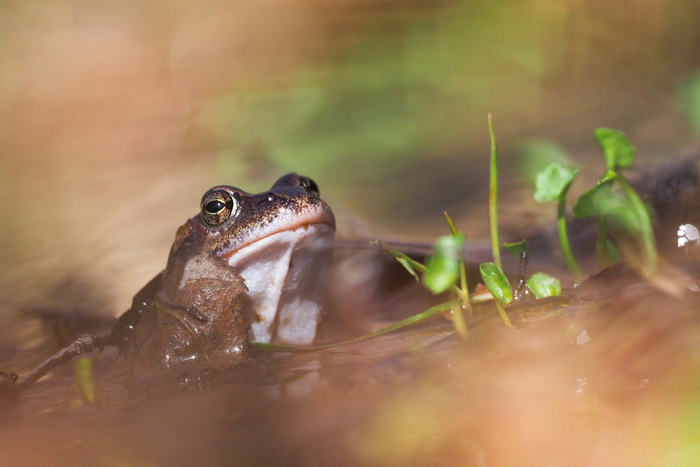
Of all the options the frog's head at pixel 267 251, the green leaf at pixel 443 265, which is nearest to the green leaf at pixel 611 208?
the green leaf at pixel 443 265

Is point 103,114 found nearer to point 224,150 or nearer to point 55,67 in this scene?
point 55,67

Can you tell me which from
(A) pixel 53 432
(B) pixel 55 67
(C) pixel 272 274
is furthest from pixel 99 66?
(A) pixel 53 432

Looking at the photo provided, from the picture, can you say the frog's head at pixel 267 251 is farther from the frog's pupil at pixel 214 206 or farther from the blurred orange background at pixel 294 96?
the blurred orange background at pixel 294 96

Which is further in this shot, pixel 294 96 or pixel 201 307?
pixel 294 96

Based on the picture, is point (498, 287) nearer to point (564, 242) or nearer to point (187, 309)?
point (564, 242)

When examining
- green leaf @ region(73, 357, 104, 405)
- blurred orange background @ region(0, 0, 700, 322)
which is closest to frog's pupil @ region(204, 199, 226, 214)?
green leaf @ region(73, 357, 104, 405)

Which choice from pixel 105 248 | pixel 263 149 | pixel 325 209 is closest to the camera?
pixel 325 209

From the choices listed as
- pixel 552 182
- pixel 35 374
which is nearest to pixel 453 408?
pixel 552 182
